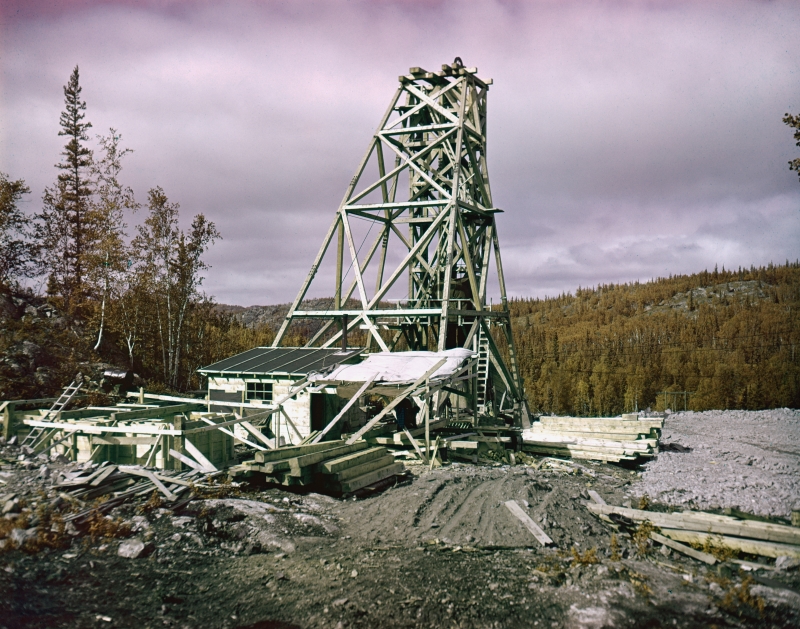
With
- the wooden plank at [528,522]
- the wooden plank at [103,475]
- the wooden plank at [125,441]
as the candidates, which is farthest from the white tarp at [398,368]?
the wooden plank at [103,475]

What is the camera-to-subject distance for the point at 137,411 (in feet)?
55.8

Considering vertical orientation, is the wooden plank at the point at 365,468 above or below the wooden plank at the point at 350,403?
below

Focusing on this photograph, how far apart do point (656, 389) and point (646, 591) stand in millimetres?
68851

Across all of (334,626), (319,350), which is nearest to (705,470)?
(319,350)

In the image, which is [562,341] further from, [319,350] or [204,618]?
[204,618]

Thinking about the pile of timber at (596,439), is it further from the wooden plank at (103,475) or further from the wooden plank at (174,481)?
the wooden plank at (103,475)

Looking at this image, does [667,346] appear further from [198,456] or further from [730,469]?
[198,456]

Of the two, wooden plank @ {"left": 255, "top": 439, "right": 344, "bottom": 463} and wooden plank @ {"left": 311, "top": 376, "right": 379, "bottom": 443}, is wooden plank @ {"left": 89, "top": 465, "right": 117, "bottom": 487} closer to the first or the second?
wooden plank @ {"left": 255, "top": 439, "right": 344, "bottom": 463}

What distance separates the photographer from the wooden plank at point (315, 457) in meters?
11.8

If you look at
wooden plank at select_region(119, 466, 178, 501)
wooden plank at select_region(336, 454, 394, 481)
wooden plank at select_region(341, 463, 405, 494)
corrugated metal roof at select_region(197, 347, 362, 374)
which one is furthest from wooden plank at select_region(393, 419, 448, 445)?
wooden plank at select_region(119, 466, 178, 501)

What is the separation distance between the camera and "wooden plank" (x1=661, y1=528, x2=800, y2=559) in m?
8.71

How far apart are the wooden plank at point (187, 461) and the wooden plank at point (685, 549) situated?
9.28 metres

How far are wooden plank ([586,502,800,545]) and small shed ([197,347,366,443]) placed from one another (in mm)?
9123

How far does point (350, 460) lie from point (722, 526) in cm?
732
